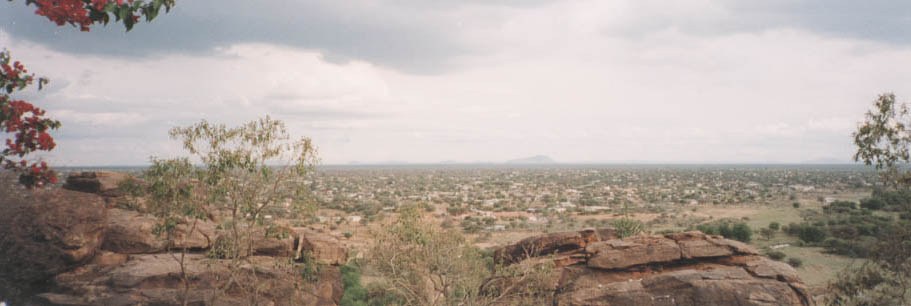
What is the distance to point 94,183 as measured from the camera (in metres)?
14.0

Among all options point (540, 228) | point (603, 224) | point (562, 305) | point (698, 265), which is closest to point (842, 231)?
point (603, 224)

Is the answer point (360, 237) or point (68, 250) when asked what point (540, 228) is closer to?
point (360, 237)

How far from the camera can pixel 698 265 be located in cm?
1504

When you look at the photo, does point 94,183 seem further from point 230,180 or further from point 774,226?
point 774,226

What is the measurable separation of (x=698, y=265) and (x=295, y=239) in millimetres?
14573

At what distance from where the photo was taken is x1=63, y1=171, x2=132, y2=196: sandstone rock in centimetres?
1392

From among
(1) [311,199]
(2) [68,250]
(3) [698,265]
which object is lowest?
(3) [698,265]

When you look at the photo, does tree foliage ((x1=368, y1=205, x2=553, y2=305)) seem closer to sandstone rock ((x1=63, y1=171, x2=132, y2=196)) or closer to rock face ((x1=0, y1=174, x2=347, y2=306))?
rock face ((x1=0, y1=174, x2=347, y2=306))

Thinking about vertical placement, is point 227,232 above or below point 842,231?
above

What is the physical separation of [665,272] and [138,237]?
17283 mm

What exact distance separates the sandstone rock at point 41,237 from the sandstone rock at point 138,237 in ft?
2.21

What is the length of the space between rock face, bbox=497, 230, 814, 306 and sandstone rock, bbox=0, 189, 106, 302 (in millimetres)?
13131

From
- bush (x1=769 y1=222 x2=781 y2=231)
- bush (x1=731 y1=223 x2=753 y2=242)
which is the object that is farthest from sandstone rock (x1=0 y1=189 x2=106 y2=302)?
bush (x1=769 y1=222 x2=781 y2=231)

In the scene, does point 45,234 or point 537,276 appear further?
point 537,276
